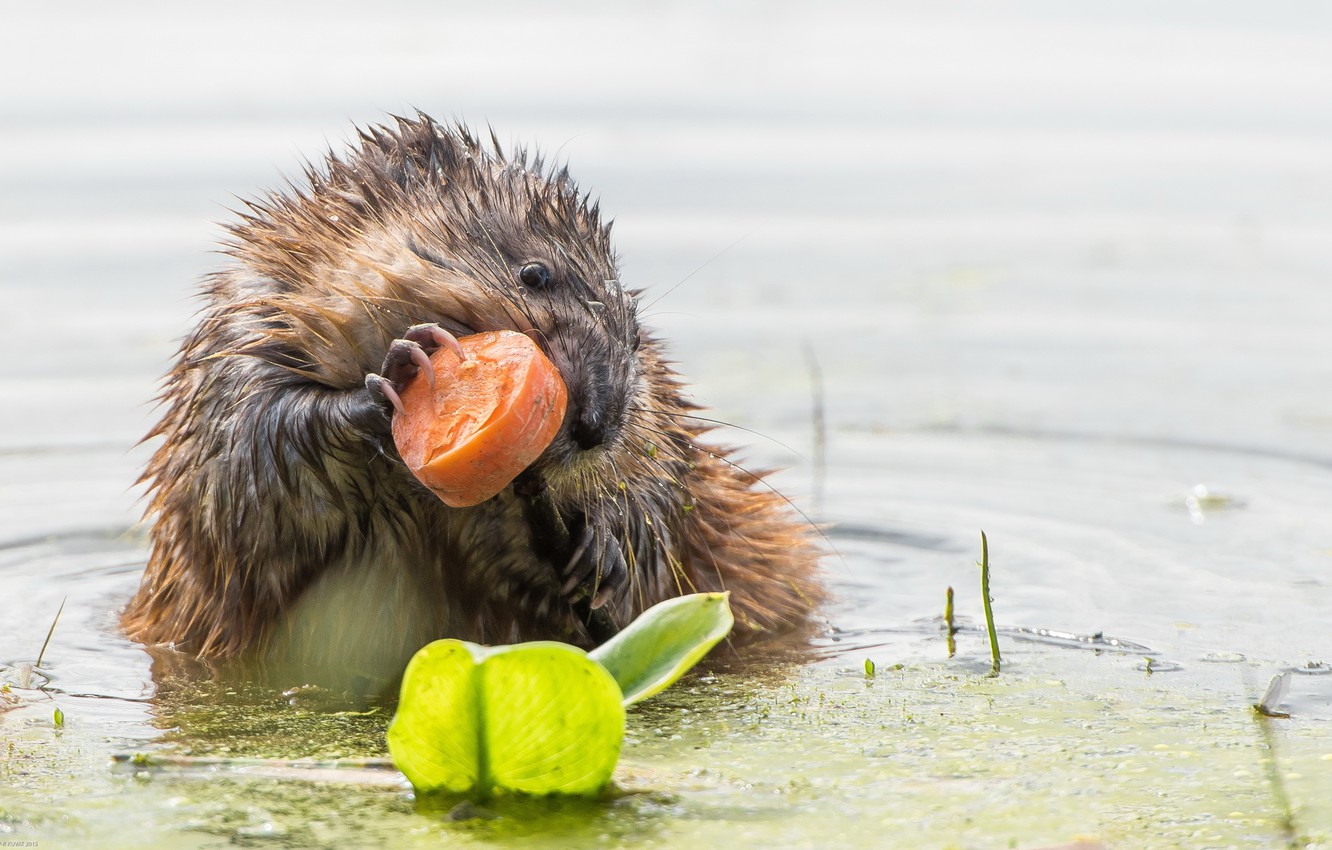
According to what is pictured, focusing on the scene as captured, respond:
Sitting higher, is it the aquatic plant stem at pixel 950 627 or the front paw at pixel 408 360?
the front paw at pixel 408 360

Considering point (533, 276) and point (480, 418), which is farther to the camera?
point (533, 276)

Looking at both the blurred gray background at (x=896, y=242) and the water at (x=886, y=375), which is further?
the blurred gray background at (x=896, y=242)

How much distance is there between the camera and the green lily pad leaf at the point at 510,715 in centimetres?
262

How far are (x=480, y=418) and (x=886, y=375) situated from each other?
380 centimetres

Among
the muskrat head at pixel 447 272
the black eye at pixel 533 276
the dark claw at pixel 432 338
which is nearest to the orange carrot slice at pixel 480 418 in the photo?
the dark claw at pixel 432 338

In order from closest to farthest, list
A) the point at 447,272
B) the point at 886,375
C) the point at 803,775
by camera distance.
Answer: the point at 803,775
the point at 447,272
the point at 886,375

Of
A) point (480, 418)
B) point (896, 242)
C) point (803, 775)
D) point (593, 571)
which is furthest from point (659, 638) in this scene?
point (896, 242)

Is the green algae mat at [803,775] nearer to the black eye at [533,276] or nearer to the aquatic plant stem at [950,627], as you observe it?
the aquatic plant stem at [950,627]

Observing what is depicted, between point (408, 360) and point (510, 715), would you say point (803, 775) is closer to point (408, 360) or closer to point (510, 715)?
point (510, 715)

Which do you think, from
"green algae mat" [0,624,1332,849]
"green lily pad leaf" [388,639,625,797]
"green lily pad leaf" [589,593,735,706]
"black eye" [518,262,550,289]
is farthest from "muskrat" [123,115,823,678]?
"green lily pad leaf" [388,639,625,797]

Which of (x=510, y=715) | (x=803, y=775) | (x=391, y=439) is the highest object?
(x=391, y=439)

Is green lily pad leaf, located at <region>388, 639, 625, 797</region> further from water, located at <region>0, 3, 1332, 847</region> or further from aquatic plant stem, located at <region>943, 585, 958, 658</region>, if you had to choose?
aquatic plant stem, located at <region>943, 585, 958, 658</region>

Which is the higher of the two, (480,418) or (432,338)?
(432,338)

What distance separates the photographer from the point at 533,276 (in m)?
3.60
